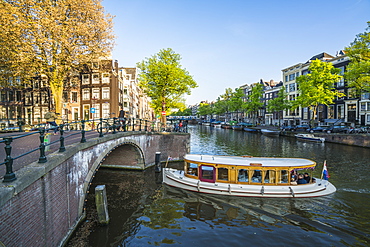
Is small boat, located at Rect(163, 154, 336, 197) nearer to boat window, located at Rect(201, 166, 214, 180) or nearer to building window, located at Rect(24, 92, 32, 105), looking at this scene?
boat window, located at Rect(201, 166, 214, 180)

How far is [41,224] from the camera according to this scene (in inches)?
237

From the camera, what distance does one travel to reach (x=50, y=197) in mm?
6605

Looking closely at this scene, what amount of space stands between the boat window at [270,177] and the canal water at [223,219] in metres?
1.14

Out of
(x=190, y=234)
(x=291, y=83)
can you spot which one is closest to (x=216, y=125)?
(x=291, y=83)

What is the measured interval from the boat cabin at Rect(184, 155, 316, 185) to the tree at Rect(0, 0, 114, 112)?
1600 centimetres

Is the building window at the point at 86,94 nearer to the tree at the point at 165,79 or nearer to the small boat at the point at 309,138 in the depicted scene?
the tree at the point at 165,79

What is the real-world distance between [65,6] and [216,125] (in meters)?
78.5

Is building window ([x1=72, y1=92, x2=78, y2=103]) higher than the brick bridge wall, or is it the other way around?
building window ([x1=72, y1=92, x2=78, y2=103])

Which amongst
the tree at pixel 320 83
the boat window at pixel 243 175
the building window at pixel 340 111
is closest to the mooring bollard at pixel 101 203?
the boat window at pixel 243 175

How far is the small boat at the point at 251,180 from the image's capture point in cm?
1297

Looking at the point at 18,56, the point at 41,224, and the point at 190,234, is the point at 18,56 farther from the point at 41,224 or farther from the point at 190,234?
the point at 190,234

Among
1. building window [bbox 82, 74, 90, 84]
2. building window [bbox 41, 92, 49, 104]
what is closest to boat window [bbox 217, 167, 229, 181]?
building window [bbox 82, 74, 90, 84]

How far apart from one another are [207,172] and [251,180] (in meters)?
2.84

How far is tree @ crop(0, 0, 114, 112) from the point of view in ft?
58.9
